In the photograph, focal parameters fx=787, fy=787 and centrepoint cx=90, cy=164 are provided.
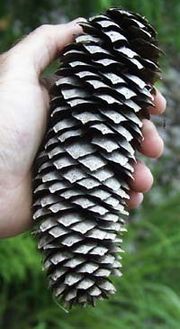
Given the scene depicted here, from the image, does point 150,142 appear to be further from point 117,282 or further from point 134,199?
point 117,282

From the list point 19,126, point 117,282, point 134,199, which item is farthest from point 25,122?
point 117,282

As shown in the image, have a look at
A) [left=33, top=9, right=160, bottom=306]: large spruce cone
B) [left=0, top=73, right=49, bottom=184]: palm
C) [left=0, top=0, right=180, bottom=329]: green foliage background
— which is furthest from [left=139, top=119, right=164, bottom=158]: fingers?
[left=0, top=0, right=180, bottom=329]: green foliage background

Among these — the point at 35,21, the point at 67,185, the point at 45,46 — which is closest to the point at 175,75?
the point at 35,21

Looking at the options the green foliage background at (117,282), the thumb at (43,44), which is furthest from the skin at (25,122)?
the green foliage background at (117,282)

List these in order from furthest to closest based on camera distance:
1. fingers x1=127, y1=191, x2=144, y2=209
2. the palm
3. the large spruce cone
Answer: fingers x1=127, y1=191, x2=144, y2=209, the palm, the large spruce cone

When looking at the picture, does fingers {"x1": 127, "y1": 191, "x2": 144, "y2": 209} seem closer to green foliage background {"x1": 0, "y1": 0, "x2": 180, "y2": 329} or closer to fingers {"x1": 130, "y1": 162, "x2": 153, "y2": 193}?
fingers {"x1": 130, "y1": 162, "x2": 153, "y2": 193}

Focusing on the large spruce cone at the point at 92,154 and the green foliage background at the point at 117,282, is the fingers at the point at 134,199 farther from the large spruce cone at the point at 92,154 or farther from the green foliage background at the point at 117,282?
the green foliage background at the point at 117,282

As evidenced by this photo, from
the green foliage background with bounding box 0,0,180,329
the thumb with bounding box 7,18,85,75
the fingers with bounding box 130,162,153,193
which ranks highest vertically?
the thumb with bounding box 7,18,85,75
